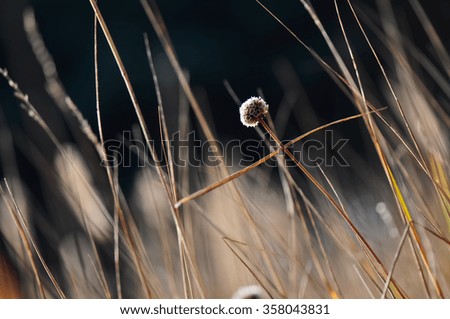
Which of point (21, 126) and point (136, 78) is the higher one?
point (136, 78)

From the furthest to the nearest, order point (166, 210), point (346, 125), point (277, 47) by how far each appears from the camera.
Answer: point (277, 47)
point (346, 125)
point (166, 210)

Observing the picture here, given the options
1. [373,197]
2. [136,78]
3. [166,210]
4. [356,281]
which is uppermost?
[136,78]

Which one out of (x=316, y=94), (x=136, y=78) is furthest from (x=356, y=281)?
(x=136, y=78)

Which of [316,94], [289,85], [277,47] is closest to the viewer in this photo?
[289,85]

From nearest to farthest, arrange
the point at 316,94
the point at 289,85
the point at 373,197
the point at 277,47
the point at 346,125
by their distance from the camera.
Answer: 1. the point at 373,197
2. the point at 289,85
3. the point at 346,125
4. the point at 316,94
5. the point at 277,47

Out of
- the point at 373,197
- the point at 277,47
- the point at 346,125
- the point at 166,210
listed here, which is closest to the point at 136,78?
the point at 277,47

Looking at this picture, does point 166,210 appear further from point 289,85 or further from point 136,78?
point 136,78

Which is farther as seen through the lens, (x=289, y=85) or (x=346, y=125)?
(x=346, y=125)

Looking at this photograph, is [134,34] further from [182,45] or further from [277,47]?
[277,47]

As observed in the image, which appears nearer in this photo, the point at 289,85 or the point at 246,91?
the point at 289,85
